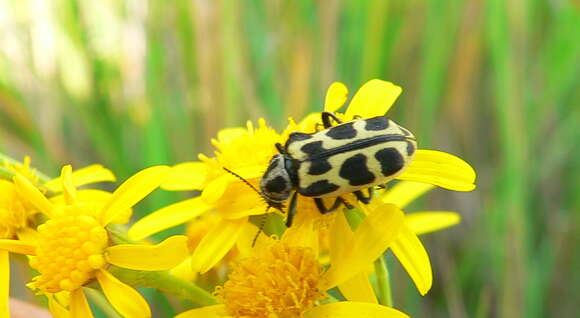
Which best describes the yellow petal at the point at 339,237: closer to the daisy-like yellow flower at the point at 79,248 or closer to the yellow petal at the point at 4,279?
the daisy-like yellow flower at the point at 79,248

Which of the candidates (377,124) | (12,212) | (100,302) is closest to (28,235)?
(12,212)

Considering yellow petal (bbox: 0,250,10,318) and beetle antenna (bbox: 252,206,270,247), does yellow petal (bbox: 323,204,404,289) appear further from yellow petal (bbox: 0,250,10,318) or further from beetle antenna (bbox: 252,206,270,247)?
yellow petal (bbox: 0,250,10,318)

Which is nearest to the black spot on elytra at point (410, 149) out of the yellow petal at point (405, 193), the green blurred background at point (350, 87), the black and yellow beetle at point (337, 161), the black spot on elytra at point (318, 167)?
the black and yellow beetle at point (337, 161)

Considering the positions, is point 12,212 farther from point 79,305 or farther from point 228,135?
point 228,135

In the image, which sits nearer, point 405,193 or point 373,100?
point 373,100

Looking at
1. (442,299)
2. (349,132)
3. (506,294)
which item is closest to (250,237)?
(349,132)

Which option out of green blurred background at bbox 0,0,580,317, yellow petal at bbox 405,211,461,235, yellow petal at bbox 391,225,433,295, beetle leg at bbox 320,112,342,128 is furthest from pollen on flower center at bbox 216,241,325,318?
green blurred background at bbox 0,0,580,317

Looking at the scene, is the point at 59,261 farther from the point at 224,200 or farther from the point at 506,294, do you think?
the point at 506,294
